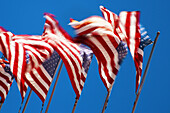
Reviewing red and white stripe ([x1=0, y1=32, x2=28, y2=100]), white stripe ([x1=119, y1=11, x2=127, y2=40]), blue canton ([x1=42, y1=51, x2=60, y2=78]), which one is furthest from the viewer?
white stripe ([x1=119, y1=11, x2=127, y2=40])

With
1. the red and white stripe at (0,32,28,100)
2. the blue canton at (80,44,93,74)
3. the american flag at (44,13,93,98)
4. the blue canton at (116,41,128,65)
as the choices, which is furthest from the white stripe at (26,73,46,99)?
the blue canton at (116,41,128,65)

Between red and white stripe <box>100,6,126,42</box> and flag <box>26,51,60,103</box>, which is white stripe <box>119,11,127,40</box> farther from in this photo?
flag <box>26,51,60,103</box>

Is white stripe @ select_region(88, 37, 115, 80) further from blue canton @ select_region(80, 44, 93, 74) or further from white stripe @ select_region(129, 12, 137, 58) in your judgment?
white stripe @ select_region(129, 12, 137, 58)

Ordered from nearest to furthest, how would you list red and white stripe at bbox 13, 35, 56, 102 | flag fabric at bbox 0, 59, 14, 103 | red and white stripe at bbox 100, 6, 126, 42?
red and white stripe at bbox 13, 35, 56, 102 → red and white stripe at bbox 100, 6, 126, 42 → flag fabric at bbox 0, 59, 14, 103

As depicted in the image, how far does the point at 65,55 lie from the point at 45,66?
103 cm

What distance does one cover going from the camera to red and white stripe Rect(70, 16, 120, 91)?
14367 mm

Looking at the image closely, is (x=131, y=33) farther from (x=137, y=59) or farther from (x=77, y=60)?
(x=77, y=60)

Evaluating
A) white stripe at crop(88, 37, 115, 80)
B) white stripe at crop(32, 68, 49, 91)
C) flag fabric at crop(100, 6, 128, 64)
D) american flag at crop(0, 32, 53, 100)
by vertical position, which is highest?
flag fabric at crop(100, 6, 128, 64)

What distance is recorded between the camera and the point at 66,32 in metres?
14.7

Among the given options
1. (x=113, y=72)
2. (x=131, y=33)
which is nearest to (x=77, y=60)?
(x=113, y=72)

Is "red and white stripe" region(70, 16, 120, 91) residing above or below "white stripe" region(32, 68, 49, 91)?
above

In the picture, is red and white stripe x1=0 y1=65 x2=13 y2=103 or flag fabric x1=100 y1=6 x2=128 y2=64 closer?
flag fabric x1=100 y1=6 x2=128 y2=64

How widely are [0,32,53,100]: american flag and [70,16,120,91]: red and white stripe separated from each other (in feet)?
4.52

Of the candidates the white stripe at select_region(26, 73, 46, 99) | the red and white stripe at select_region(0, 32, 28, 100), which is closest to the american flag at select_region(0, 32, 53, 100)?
the red and white stripe at select_region(0, 32, 28, 100)
